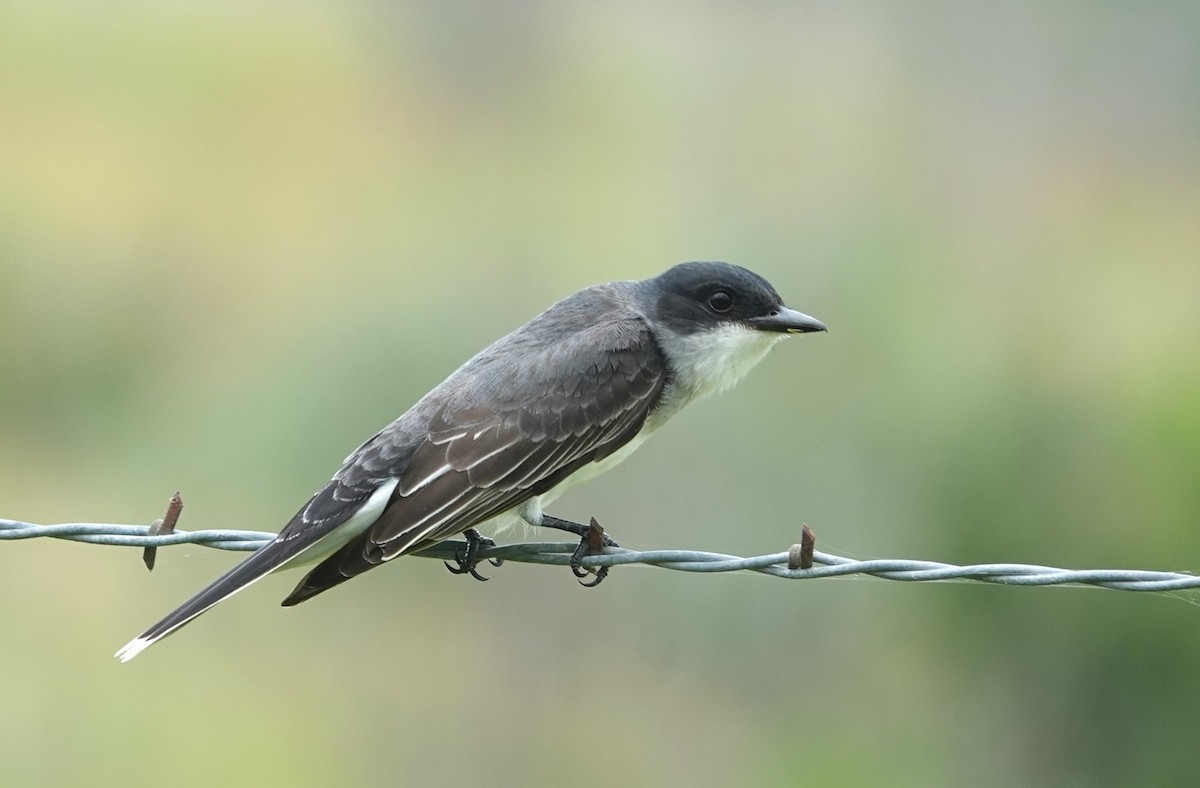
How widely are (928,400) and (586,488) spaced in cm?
344

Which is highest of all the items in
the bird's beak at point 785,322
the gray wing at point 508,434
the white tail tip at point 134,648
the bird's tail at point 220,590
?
the bird's beak at point 785,322

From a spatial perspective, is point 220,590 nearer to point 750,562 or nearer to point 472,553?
point 472,553

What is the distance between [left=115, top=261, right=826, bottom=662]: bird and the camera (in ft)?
16.8

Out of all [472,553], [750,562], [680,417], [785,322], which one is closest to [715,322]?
[785,322]

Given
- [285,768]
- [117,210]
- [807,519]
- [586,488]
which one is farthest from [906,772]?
[117,210]

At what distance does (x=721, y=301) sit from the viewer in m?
6.20

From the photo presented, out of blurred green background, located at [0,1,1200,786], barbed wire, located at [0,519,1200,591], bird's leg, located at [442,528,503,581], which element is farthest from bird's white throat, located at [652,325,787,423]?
blurred green background, located at [0,1,1200,786]

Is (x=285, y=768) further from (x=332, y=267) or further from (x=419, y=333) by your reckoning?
(x=332, y=267)

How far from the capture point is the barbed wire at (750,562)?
3.90 m

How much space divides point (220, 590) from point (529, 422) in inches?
56.0

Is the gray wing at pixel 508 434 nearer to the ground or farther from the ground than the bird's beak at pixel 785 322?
nearer to the ground

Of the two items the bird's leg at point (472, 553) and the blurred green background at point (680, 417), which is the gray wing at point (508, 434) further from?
the blurred green background at point (680, 417)

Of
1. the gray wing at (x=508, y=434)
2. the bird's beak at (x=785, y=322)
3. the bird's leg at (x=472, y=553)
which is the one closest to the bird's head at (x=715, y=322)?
the bird's beak at (x=785, y=322)

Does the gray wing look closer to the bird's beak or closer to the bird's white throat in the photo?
the bird's white throat
